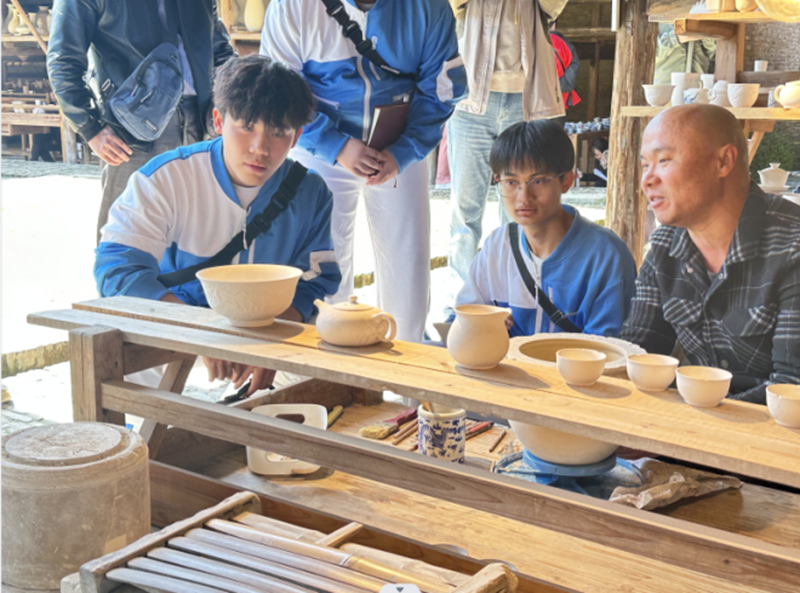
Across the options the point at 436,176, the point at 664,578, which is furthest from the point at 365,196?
the point at 436,176

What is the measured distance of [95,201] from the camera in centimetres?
800

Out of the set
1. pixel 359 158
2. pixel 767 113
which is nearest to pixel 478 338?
pixel 359 158

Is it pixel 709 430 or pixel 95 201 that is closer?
pixel 709 430

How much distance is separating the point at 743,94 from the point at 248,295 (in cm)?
316

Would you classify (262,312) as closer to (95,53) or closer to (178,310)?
(178,310)

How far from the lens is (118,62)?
2.95 m

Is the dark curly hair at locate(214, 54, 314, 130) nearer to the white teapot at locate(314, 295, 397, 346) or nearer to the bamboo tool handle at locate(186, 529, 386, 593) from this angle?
the white teapot at locate(314, 295, 397, 346)

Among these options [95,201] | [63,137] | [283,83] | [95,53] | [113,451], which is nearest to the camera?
[113,451]

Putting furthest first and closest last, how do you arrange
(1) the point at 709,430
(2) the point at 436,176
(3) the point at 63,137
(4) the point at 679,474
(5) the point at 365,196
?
1. (3) the point at 63,137
2. (2) the point at 436,176
3. (5) the point at 365,196
4. (4) the point at 679,474
5. (1) the point at 709,430

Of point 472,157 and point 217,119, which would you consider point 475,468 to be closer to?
point 217,119

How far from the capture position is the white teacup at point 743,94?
3898mm

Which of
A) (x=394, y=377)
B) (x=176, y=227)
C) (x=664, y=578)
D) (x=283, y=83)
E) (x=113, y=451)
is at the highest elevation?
(x=283, y=83)

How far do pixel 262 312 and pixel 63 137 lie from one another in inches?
385

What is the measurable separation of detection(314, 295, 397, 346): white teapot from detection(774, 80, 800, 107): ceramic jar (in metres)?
2.89
